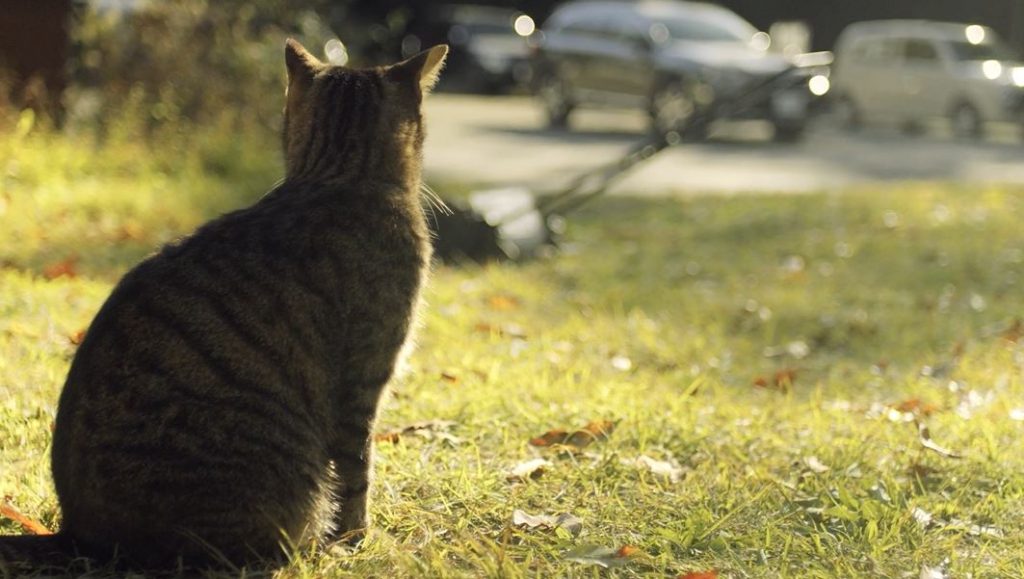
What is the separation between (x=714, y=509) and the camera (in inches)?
145

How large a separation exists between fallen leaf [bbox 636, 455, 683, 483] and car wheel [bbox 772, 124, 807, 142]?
1547cm

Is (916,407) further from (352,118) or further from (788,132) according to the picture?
(788,132)

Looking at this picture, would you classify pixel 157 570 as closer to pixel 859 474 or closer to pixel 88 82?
pixel 859 474

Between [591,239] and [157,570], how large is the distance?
21.2ft

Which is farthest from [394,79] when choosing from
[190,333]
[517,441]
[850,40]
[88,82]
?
[850,40]

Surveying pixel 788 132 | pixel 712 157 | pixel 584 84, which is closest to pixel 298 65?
pixel 712 157

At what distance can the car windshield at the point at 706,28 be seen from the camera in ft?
63.5

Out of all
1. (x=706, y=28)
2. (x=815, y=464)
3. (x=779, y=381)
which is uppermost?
(x=706, y=28)

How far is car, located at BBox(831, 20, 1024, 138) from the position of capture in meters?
20.6

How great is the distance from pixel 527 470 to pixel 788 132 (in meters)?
15.9

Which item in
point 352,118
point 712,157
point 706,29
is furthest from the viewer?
point 706,29

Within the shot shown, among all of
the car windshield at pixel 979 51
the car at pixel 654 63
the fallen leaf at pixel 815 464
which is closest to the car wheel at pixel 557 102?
the car at pixel 654 63

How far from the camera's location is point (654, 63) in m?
19.1

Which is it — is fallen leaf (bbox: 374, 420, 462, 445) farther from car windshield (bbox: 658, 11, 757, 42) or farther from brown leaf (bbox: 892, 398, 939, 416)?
car windshield (bbox: 658, 11, 757, 42)
